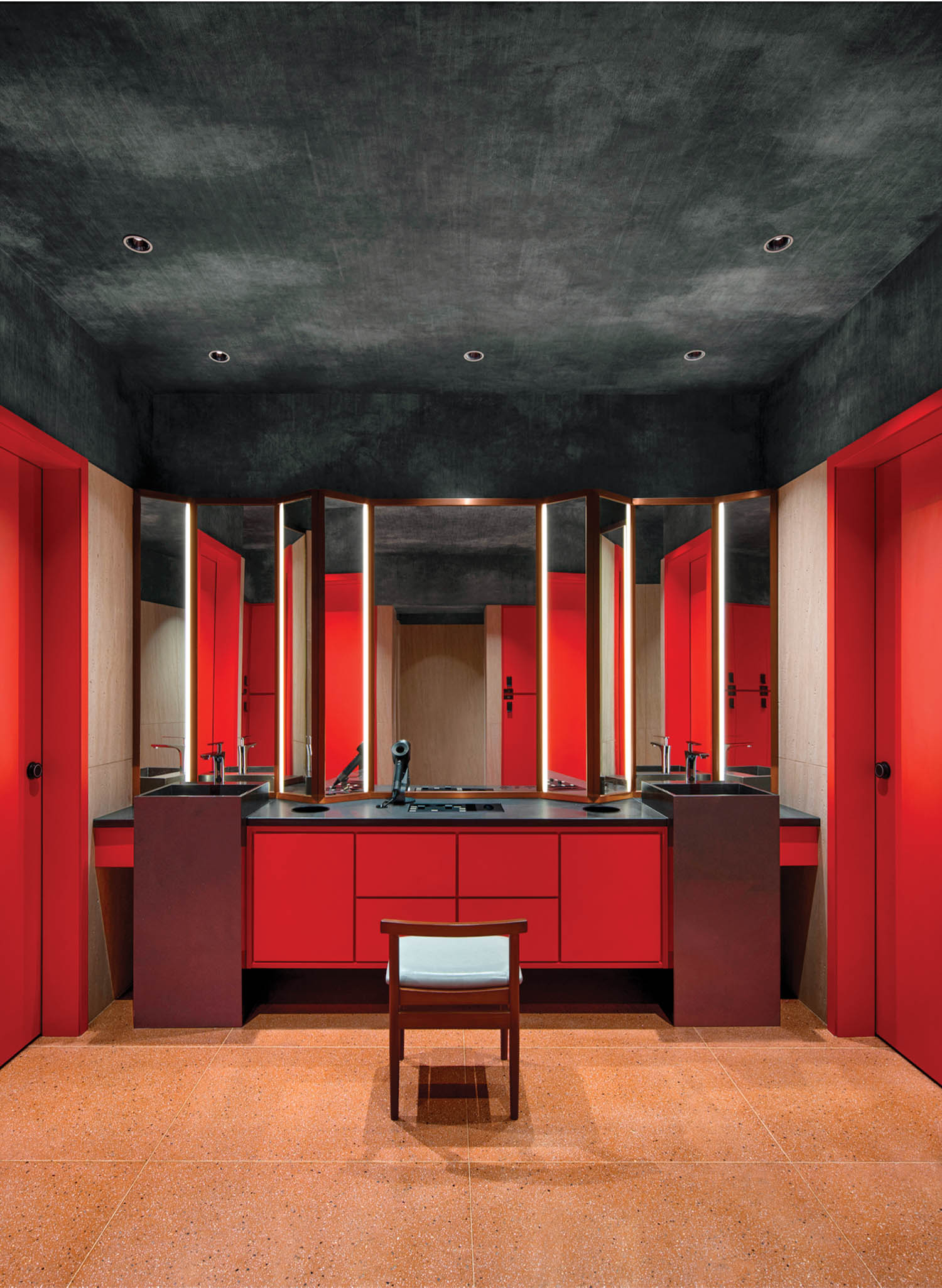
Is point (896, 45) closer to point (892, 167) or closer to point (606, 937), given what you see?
point (892, 167)

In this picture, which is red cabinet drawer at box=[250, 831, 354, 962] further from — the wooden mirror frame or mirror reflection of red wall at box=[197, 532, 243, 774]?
mirror reflection of red wall at box=[197, 532, 243, 774]

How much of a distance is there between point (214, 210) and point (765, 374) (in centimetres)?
282

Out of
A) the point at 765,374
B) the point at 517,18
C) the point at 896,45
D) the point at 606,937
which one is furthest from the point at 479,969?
the point at 765,374

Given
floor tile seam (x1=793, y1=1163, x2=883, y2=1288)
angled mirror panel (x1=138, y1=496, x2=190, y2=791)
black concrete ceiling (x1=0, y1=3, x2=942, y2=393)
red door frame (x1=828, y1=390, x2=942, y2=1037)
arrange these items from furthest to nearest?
1. angled mirror panel (x1=138, y1=496, x2=190, y2=791)
2. red door frame (x1=828, y1=390, x2=942, y2=1037)
3. floor tile seam (x1=793, y1=1163, x2=883, y2=1288)
4. black concrete ceiling (x1=0, y1=3, x2=942, y2=393)

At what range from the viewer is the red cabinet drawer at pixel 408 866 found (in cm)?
343

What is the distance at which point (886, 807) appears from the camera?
3.23 meters

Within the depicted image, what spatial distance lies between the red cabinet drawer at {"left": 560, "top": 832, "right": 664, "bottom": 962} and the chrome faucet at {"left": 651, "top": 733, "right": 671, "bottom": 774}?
66cm

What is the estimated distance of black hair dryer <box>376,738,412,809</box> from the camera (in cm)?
382

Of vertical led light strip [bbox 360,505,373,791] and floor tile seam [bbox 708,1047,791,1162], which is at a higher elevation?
vertical led light strip [bbox 360,505,373,791]

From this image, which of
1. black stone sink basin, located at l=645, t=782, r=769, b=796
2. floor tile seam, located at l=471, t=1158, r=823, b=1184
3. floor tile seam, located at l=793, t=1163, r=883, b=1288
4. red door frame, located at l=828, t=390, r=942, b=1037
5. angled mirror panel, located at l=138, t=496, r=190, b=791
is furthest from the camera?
angled mirror panel, located at l=138, t=496, r=190, b=791

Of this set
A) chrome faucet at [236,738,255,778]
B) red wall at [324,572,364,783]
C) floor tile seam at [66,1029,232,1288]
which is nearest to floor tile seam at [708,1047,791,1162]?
floor tile seam at [66,1029,232,1288]

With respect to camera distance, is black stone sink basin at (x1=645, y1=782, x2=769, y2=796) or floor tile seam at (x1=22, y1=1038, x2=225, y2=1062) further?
black stone sink basin at (x1=645, y1=782, x2=769, y2=796)

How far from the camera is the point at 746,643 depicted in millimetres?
3928

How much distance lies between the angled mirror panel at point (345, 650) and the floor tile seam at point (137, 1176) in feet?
4.78
